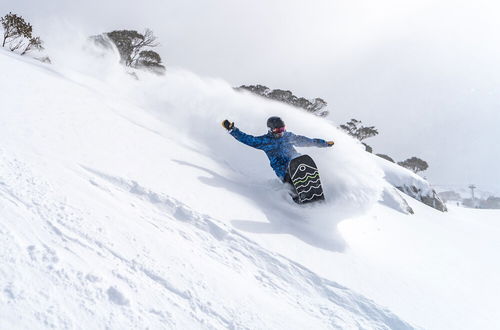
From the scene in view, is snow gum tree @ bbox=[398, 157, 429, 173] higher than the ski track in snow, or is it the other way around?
snow gum tree @ bbox=[398, 157, 429, 173]

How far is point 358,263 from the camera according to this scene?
12.5ft

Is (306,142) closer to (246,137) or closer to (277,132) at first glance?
(277,132)

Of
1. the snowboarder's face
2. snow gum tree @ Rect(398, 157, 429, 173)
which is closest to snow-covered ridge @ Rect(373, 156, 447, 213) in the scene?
the snowboarder's face

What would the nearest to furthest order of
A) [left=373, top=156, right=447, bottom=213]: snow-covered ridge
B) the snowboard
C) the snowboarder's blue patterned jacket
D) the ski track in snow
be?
1. the ski track in snow
2. the snowboard
3. the snowboarder's blue patterned jacket
4. [left=373, top=156, right=447, bottom=213]: snow-covered ridge

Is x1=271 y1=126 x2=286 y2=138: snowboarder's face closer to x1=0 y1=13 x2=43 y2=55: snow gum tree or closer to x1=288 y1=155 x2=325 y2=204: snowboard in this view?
x1=288 y1=155 x2=325 y2=204: snowboard

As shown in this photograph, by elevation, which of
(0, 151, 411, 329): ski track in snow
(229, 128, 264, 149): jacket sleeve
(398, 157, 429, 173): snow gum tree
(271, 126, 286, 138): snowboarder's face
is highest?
(398, 157, 429, 173): snow gum tree

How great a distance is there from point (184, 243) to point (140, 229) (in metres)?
0.40

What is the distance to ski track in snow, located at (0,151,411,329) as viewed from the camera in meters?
1.64

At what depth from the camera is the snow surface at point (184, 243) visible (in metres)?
1.84

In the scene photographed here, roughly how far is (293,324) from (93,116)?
187 inches

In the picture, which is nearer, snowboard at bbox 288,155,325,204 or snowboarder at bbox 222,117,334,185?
snowboard at bbox 288,155,325,204

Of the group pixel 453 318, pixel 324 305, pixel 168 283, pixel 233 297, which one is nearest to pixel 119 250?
pixel 168 283

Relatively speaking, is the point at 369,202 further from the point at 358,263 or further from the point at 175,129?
the point at 175,129

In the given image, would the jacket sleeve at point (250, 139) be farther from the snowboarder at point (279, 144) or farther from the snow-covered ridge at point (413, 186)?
the snow-covered ridge at point (413, 186)
